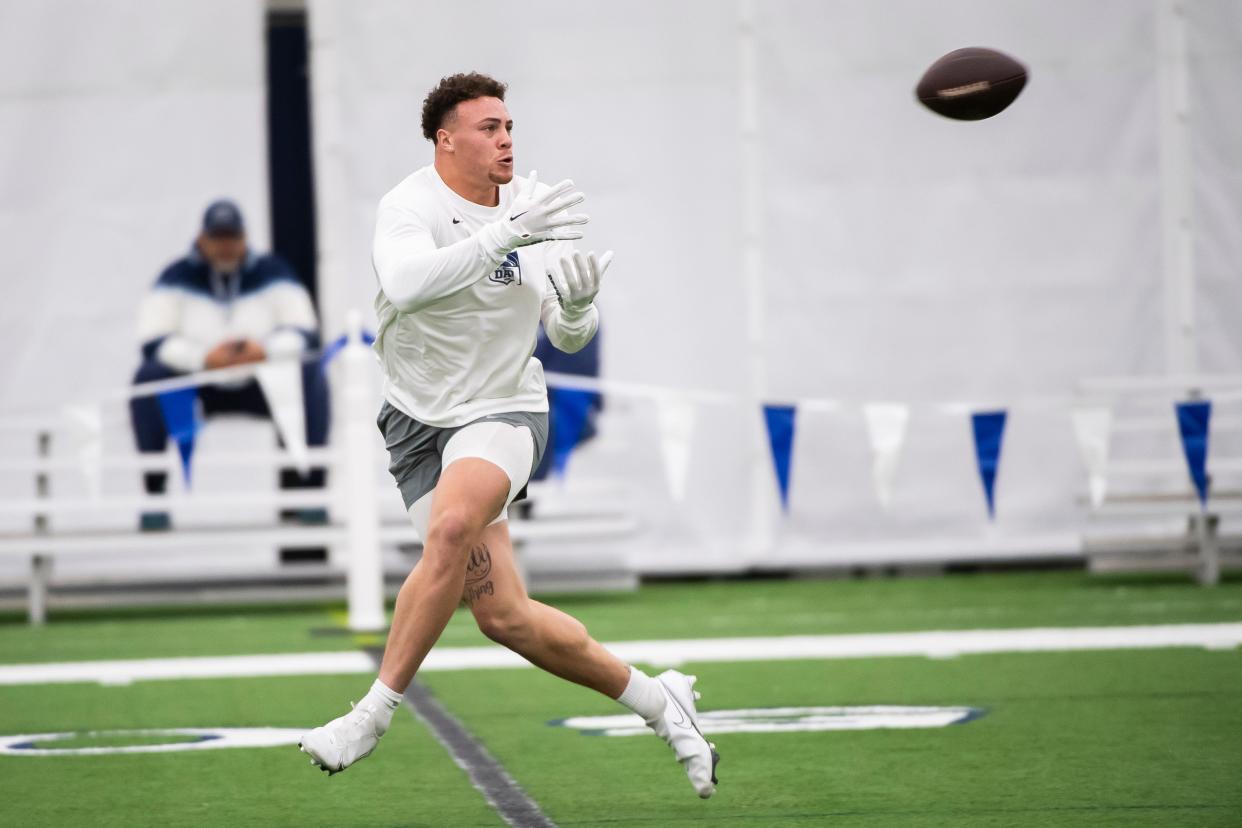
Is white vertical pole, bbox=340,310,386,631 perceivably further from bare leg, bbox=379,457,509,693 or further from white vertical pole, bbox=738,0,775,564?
bare leg, bbox=379,457,509,693

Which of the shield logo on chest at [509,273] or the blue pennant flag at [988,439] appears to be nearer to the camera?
the shield logo on chest at [509,273]

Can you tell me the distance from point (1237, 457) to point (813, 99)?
10.8 feet

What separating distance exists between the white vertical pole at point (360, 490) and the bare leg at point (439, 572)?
480 cm

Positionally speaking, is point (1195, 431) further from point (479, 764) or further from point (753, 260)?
point (479, 764)

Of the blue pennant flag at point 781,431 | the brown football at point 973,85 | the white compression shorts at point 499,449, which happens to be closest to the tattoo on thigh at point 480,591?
the white compression shorts at point 499,449

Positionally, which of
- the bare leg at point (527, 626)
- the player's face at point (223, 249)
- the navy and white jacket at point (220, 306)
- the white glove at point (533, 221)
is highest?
the player's face at point (223, 249)

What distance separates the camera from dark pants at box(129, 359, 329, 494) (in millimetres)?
10500

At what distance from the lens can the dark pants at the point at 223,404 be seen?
10500 mm

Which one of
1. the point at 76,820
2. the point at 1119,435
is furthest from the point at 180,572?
the point at 76,820

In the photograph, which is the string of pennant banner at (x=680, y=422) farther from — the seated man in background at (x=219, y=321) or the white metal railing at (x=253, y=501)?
the seated man in background at (x=219, y=321)

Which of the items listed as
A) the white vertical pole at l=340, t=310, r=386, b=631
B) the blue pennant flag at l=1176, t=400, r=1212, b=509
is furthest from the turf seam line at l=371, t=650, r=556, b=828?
the blue pennant flag at l=1176, t=400, r=1212, b=509

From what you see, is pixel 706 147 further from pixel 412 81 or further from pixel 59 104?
pixel 59 104

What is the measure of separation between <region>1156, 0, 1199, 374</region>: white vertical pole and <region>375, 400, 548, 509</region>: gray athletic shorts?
24.5ft

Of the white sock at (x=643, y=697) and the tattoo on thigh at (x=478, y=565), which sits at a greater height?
the tattoo on thigh at (x=478, y=565)
